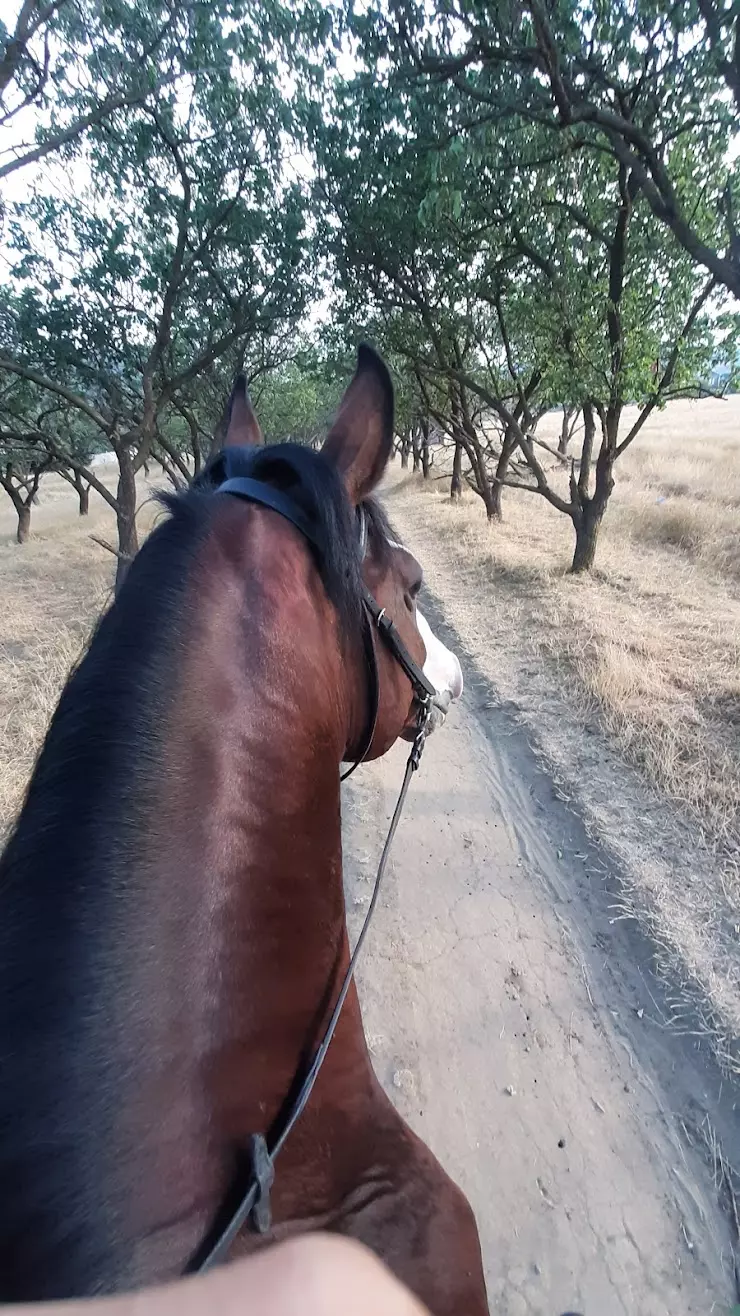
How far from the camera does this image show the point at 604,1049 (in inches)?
118

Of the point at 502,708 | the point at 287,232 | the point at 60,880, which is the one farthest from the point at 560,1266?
the point at 287,232

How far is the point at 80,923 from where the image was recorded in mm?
897

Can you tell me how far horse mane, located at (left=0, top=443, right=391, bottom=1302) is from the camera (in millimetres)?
745

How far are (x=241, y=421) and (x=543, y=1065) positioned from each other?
3.00m

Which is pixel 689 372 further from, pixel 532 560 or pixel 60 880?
pixel 60 880

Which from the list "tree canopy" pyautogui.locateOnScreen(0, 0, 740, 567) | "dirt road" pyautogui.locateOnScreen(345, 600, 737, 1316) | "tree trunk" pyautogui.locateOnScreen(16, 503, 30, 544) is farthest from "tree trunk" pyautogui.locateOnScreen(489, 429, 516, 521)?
"tree trunk" pyautogui.locateOnScreen(16, 503, 30, 544)

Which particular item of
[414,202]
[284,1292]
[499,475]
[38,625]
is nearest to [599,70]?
[414,202]

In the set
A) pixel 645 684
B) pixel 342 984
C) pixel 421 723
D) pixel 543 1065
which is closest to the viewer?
pixel 342 984

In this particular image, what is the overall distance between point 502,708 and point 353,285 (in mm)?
9509

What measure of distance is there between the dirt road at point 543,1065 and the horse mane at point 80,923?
2.28 m

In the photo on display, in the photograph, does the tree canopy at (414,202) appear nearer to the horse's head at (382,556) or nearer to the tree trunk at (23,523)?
the horse's head at (382,556)

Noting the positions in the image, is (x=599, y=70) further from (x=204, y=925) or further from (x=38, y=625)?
(x=38, y=625)

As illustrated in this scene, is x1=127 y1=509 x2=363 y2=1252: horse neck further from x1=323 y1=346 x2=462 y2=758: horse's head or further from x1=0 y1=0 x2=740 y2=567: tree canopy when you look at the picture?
x1=0 y1=0 x2=740 y2=567: tree canopy

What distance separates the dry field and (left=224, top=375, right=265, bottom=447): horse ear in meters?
3.18
